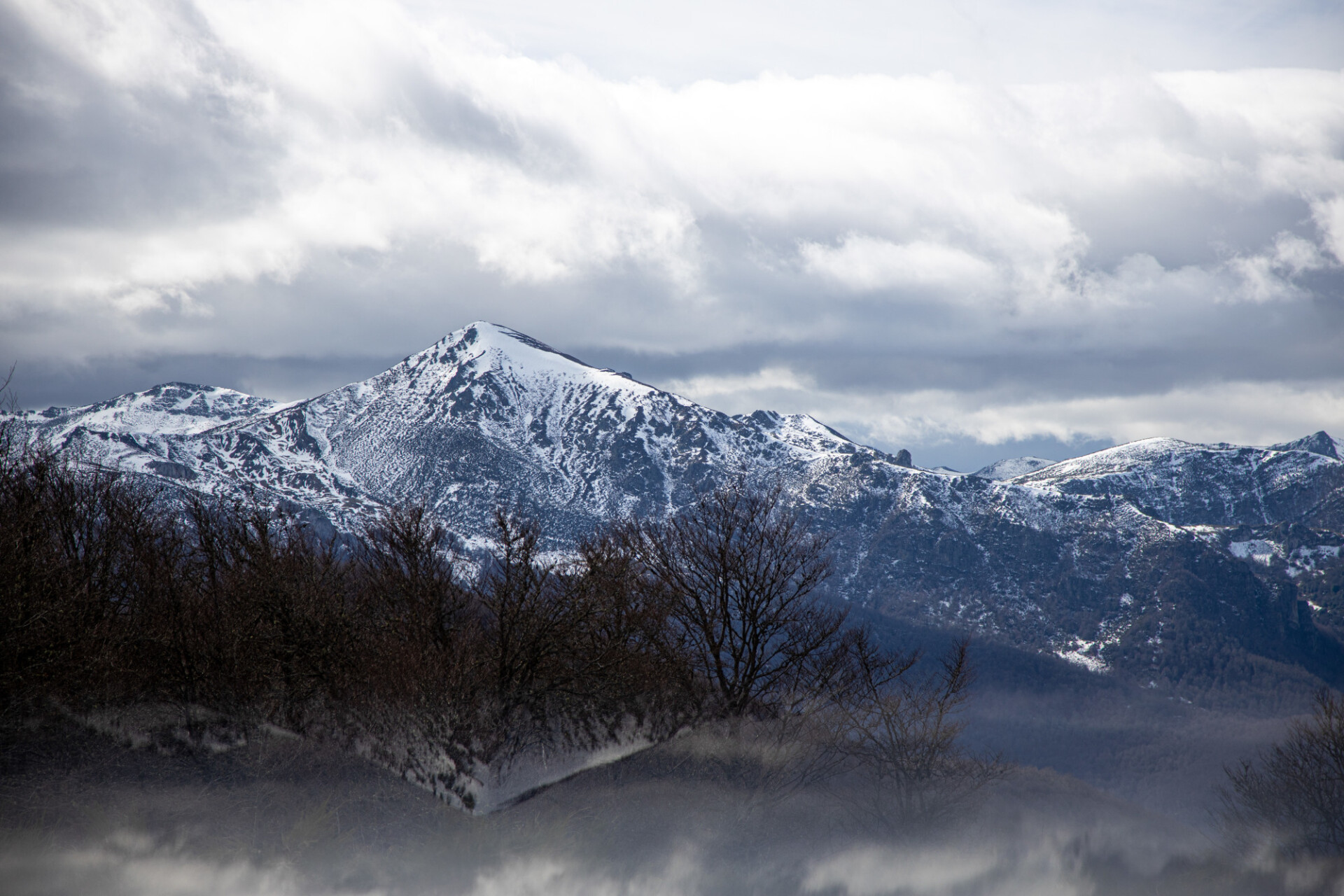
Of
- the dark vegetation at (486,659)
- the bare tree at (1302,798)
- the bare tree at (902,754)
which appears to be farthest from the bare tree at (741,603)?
the bare tree at (1302,798)

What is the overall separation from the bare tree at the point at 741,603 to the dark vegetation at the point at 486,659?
161mm

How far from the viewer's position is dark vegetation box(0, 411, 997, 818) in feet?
133

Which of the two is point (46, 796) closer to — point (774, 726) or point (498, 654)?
point (498, 654)

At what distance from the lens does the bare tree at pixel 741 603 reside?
4597 cm

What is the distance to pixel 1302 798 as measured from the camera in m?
66.6

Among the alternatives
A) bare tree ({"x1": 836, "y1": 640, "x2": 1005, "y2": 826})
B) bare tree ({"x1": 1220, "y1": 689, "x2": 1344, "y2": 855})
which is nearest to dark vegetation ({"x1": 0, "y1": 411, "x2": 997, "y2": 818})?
bare tree ({"x1": 836, "y1": 640, "x2": 1005, "y2": 826})

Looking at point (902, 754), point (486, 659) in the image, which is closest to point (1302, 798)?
point (902, 754)

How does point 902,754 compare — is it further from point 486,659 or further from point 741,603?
point 486,659

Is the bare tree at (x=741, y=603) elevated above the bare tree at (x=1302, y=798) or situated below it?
above

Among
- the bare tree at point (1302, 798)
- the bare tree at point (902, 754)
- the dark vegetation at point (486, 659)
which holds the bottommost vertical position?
the bare tree at point (1302, 798)

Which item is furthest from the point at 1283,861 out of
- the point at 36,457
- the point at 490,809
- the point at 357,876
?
the point at 36,457

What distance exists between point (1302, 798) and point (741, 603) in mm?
45630

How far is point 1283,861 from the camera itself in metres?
54.5

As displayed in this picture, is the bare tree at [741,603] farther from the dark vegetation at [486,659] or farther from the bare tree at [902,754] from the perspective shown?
the bare tree at [902,754]
